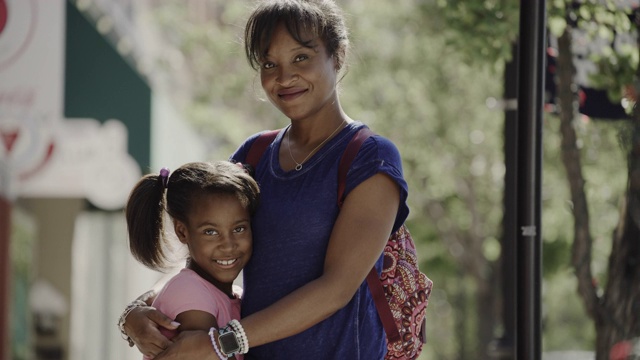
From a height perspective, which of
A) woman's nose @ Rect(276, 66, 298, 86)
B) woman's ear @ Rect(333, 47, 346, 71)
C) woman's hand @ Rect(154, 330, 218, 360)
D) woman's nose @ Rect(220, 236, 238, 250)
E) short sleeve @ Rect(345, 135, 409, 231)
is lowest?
woman's hand @ Rect(154, 330, 218, 360)

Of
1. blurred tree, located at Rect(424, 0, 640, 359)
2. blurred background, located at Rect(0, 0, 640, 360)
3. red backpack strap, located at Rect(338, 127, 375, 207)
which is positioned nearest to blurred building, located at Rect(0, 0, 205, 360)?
blurred background, located at Rect(0, 0, 640, 360)

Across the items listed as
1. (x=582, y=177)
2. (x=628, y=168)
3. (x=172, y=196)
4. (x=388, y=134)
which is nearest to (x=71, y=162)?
(x=388, y=134)

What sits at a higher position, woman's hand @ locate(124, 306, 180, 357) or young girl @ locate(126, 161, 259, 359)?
young girl @ locate(126, 161, 259, 359)

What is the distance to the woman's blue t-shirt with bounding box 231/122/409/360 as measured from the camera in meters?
3.08

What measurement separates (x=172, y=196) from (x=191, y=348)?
0.51 metres

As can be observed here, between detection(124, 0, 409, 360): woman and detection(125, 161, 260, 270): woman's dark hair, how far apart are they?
9 cm

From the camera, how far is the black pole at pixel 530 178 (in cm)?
350

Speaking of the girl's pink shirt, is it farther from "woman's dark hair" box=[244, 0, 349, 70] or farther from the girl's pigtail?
"woman's dark hair" box=[244, 0, 349, 70]

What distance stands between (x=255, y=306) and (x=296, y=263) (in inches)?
7.0

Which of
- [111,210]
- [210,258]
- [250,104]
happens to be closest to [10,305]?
[111,210]

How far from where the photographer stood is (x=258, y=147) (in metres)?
3.44

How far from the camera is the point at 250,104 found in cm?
1802

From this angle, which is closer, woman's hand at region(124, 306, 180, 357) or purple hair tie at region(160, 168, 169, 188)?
woman's hand at region(124, 306, 180, 357)

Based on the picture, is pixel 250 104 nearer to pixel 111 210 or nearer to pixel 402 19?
pixel 402 19
